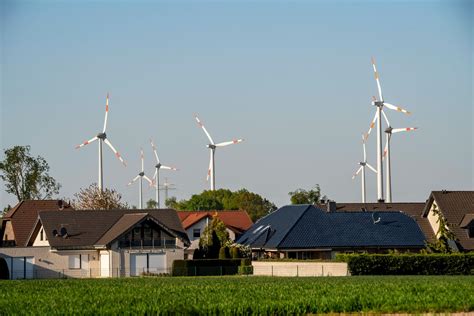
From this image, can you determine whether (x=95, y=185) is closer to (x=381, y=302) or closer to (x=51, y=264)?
(x=51, y=264)

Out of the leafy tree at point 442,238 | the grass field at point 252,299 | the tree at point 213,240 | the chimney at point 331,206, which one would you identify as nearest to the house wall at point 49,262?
the tree at point 213,240

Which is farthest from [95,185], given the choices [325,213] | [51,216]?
[325,213]

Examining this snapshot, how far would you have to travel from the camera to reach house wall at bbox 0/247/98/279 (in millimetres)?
99125

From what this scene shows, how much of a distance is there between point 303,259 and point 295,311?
50.4 meters

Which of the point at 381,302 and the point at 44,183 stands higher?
Result: the point at 44,183

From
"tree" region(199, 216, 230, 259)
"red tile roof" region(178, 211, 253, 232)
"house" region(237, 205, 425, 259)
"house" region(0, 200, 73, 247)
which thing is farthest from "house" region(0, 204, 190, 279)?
"red tile roof" region(178, 211, 253, 232)

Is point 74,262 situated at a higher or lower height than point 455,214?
lower

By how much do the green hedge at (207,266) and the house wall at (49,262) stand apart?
8201mm

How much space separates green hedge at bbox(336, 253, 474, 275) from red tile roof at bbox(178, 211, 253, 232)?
1754 inches

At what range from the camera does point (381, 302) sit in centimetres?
4994

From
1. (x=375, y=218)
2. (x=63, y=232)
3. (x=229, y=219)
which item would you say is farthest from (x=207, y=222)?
(x=375, y=218)

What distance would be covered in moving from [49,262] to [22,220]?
1458cm

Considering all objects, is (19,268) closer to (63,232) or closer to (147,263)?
(63,232)

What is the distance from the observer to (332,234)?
100 meters
